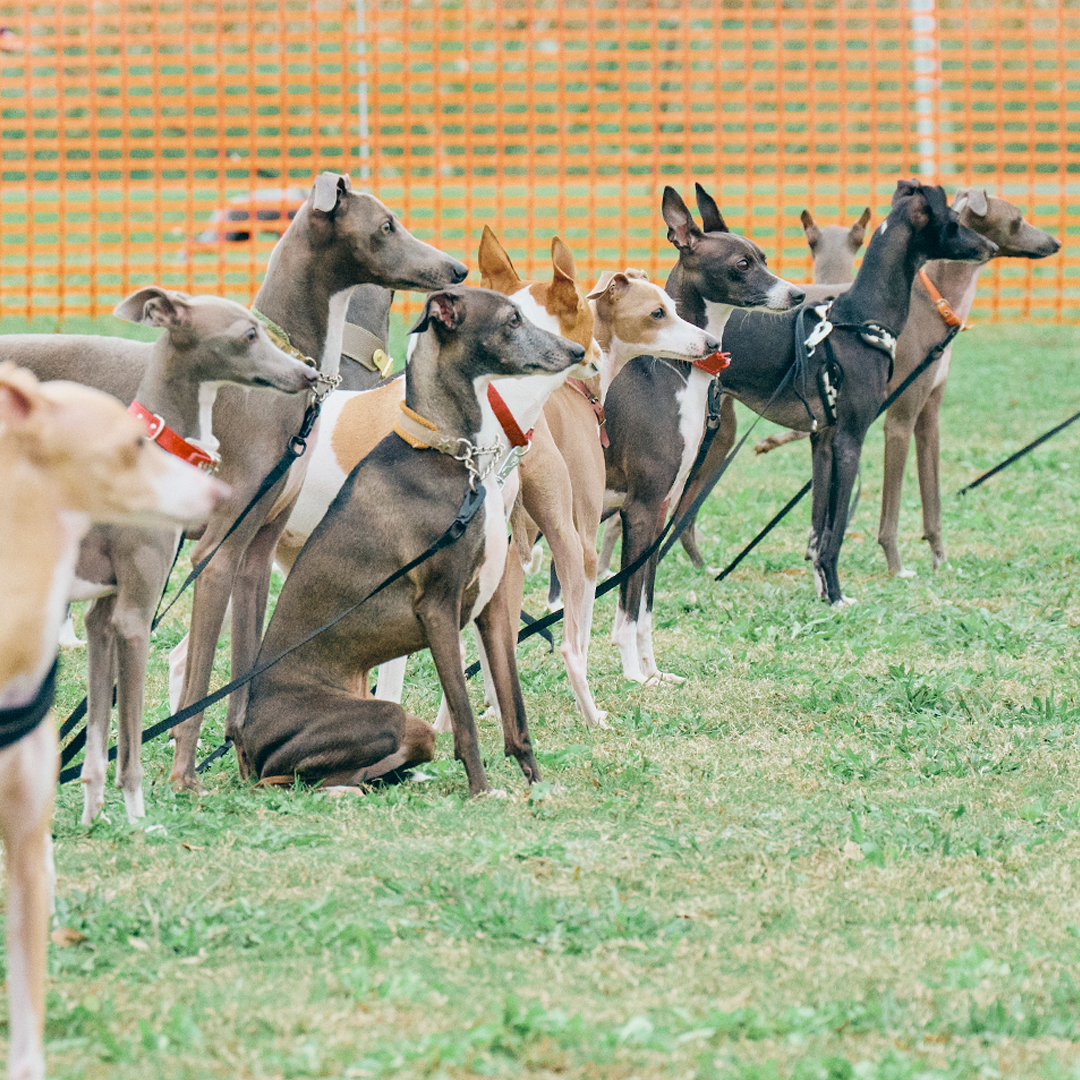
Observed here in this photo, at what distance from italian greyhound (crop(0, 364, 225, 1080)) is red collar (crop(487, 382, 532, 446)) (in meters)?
2.02

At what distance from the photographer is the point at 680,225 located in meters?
6.00

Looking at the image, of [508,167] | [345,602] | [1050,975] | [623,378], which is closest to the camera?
[1050,975]

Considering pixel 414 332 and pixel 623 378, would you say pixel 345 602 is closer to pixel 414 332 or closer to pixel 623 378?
pixel 414 332

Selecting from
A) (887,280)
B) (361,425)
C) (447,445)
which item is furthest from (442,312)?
(887,280)

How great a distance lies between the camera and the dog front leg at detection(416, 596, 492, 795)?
4.28m

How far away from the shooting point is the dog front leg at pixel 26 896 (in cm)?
240

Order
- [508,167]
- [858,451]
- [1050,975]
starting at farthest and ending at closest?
[508,167] → [858,451] → [1050,975]

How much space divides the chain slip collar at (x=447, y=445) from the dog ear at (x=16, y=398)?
2061mm

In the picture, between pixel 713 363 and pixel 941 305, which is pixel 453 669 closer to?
pixel 713 363

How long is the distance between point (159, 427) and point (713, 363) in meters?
2.71

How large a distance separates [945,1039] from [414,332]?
2283mm

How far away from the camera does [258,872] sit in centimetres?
358

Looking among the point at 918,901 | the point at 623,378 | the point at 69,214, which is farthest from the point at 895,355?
the point at 69,214

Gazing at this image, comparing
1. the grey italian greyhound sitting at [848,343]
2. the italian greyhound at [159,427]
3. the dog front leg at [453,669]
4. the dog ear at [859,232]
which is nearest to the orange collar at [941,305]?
the grey italian greyhound sitting at [848,343]
